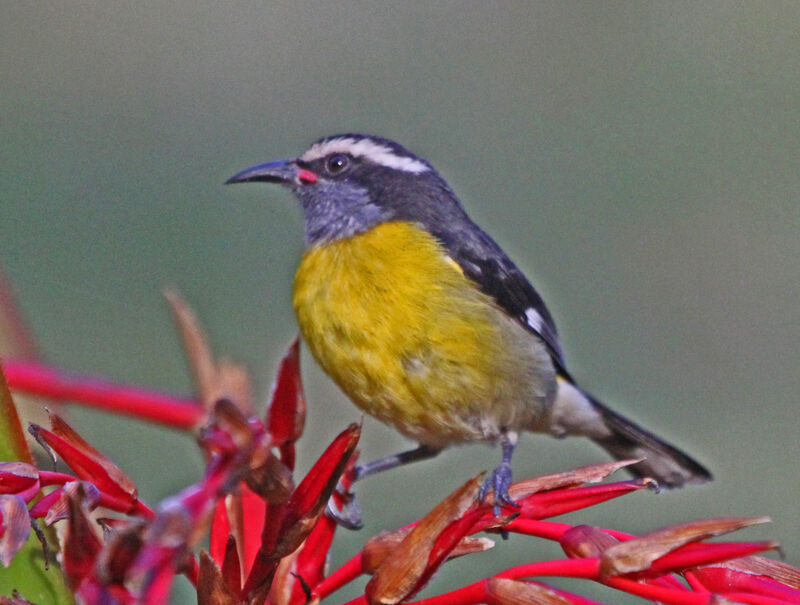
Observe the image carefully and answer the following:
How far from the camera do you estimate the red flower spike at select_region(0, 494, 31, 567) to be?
1079 mm

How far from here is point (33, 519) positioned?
1225 mm

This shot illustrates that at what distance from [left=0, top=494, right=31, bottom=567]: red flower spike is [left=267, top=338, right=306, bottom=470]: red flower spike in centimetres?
28

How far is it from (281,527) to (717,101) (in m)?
5.20

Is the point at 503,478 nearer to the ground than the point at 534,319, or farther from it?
nearer to the ground

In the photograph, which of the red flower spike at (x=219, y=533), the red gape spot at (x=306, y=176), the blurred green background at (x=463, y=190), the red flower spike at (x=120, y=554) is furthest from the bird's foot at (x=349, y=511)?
the red gape spot at (x=306, y=176)

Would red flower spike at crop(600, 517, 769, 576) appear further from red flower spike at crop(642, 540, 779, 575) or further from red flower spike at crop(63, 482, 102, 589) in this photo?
red flower spike at crop(63, 482, 102, 589)

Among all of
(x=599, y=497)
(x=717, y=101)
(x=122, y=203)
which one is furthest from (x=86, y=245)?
(x=599, y=497)

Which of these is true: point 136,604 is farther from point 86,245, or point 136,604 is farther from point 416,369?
point 86,245

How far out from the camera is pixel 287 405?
1.27m

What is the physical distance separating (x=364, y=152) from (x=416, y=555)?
2031 millimetres

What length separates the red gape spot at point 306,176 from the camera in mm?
3188

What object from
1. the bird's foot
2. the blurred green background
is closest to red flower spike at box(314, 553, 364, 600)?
the bird's foot

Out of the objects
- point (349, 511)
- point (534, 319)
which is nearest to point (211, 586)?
point (349, 511)

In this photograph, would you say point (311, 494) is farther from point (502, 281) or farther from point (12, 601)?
point (502, 281)
